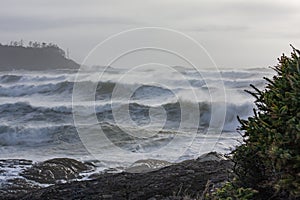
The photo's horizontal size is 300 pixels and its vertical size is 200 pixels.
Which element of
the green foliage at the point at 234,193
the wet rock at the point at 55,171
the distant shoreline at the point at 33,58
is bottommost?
the wet rock at the point at 55,171

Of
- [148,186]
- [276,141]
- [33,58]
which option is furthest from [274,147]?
[33,58]

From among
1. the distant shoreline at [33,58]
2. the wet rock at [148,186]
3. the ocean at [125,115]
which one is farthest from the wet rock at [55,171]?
the distant shoreline at [33,58]

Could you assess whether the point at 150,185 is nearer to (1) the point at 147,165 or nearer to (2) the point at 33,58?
(1) the point at 147,165

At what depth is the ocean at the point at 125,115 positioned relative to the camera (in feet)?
46.7

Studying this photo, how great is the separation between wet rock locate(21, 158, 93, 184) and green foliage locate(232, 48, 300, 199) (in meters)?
6.78

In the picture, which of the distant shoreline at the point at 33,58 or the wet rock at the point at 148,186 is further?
the distant shoreline at the point at 33,58

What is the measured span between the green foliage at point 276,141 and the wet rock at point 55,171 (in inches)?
267

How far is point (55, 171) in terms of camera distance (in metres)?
10.2

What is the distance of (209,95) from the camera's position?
27125 mm

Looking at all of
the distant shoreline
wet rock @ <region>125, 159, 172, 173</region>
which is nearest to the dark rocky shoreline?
wet rock @ <region>125, 159, 172, 173</region>

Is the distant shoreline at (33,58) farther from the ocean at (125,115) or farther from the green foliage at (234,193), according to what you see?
the green foliage at (234,193)

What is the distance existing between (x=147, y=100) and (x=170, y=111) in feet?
9.79

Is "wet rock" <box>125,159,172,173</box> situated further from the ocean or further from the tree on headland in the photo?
the tree on headland

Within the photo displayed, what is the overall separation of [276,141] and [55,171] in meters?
7.78
